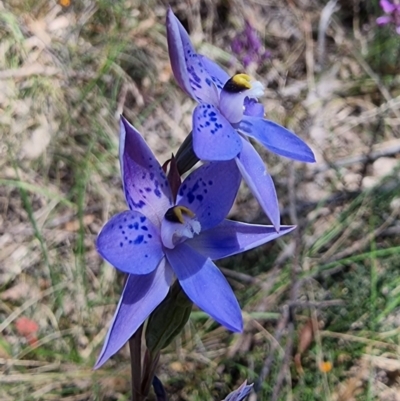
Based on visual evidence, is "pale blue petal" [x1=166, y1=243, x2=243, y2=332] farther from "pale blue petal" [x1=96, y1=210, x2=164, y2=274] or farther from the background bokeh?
the background bokeh

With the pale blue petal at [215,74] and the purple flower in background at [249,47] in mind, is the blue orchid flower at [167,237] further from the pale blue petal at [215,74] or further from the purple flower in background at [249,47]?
the purple flower in background at [249,47]

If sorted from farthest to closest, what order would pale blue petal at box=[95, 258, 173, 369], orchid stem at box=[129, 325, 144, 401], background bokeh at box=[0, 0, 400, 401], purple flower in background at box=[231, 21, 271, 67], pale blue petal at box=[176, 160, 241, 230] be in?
purple flower in background at box=[231, 21, 271, 67]
background bokeh at box=[0, 0, 400, 401]
orchid stem at box=[129, 325, 144, 401]
pale blue petal at box=[176, 160, 241, 230]
pale blue petal at box=[95, 258, 173, 369]

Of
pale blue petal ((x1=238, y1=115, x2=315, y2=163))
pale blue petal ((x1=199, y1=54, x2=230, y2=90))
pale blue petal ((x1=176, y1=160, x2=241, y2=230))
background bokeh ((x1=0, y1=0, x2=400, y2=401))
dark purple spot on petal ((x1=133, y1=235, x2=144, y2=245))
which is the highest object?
pale blue petal ((x1=199, y1=54, x2=230, y2=90))

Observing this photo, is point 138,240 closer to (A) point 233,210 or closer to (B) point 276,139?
(B) point 276,139

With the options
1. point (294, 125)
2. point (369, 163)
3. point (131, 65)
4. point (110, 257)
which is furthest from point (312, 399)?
point (131, 65)

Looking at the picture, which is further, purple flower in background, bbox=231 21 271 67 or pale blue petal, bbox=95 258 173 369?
purple flower in background, bbox=231 21 271 67

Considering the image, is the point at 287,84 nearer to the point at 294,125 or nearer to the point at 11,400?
the point at 294,125

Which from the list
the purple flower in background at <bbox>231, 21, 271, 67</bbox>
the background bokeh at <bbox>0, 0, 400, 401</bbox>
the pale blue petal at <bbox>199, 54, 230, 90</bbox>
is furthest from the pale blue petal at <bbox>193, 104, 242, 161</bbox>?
the purple flower in background at <bbox>231, 21, 271, 67</bbox>

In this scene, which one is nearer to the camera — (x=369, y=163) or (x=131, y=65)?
(x=369, y=163)
